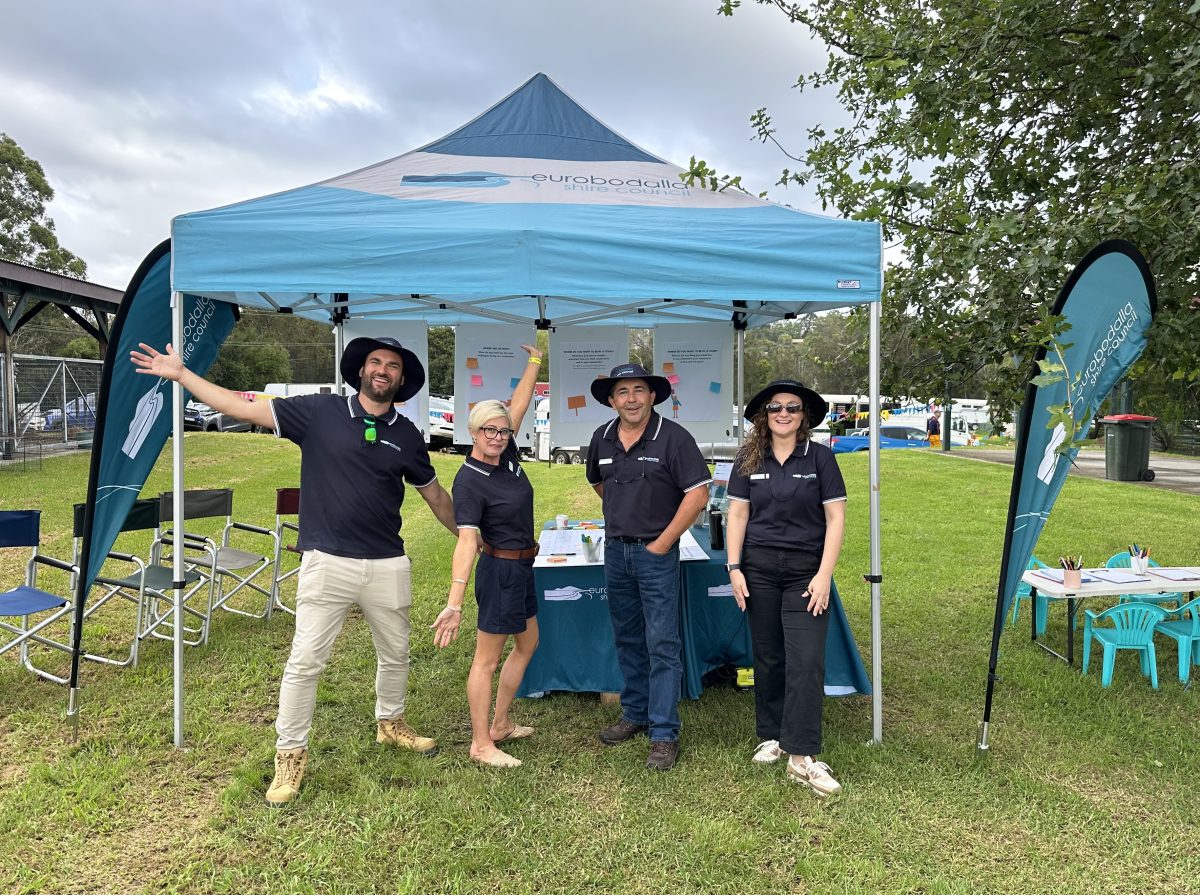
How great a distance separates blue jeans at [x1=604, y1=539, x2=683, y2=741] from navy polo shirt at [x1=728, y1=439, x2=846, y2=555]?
1.36 feet

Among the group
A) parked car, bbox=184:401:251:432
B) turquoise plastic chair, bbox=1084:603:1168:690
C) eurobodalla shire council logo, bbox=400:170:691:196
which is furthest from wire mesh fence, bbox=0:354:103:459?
turquoise plastic chair, bbox=1084:603:1168:690

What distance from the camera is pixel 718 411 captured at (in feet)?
16.6

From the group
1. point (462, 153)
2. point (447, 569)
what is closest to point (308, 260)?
point (462, 153)

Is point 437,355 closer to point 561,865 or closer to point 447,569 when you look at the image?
point 447,569

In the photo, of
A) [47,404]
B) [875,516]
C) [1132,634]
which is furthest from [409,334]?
[47,404]

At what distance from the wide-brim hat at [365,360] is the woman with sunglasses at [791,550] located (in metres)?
1.44

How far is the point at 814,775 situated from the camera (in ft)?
10.2

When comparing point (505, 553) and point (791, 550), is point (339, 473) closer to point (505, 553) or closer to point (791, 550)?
point (505, 553)

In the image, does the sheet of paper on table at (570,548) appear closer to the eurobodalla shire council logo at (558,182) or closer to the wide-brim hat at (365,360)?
the wide-brim hat at (365,360)

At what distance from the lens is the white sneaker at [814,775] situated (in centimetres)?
307

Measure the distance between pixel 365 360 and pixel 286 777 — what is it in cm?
166

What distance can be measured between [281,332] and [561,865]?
59448mm

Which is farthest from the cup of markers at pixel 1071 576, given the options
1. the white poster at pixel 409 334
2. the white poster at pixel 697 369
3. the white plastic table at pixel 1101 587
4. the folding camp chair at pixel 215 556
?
the folding camp chair at pixel 215 556

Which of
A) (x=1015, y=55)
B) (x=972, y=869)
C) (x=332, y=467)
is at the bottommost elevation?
(x=972, y=869)
